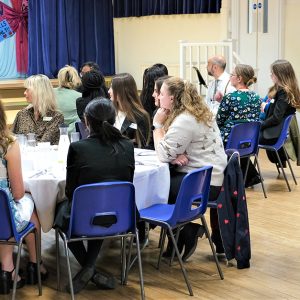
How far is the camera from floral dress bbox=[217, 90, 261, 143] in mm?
5699

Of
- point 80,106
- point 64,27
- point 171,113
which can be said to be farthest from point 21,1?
point 171,113

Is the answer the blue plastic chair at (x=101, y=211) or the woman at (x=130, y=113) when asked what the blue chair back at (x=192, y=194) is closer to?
the blue plastic chair at (x=101, y=211)

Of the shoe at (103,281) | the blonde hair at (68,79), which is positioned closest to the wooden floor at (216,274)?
the shoe at (103,281)

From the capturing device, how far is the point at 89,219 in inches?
133

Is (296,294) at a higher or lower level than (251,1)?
lower

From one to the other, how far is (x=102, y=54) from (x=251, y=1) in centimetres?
316

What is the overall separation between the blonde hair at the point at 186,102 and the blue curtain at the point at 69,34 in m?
6.99

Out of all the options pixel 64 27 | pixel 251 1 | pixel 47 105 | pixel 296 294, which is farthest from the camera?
pixel 64 27

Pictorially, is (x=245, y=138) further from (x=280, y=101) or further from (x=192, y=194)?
(x=192, y=194)

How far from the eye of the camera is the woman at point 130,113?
479 cm

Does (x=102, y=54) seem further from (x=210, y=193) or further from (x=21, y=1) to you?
(x=210, y=193)

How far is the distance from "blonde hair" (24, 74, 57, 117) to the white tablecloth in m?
0.90

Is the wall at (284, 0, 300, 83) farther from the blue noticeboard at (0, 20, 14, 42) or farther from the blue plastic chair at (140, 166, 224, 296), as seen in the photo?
the blue plastic chair at (140, 166, 224, 296)

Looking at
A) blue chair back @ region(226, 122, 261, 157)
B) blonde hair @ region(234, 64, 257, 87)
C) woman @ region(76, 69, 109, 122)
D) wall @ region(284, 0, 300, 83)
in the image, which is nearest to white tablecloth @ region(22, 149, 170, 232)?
blue chair back @ region(226, 122, 261, 157)
